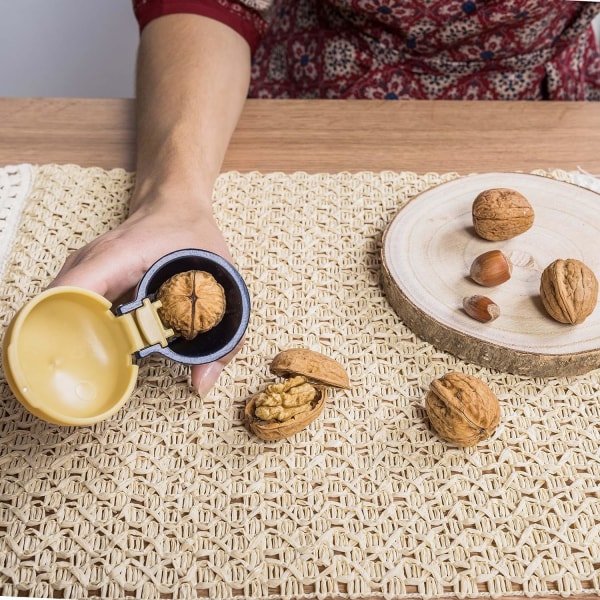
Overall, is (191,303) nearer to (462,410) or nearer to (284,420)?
(284,420)

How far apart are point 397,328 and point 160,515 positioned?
34 centimetres

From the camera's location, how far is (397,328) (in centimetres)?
83

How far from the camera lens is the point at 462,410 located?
69 cm

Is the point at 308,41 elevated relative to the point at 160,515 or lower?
elevated

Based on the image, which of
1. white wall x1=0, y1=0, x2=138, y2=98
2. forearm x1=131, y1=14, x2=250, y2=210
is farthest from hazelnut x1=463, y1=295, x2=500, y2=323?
white wall x1=0, y1=0, x2=138, y2=98

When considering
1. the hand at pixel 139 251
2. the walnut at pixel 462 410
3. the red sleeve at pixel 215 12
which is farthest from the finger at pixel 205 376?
the red sleeve at pixel 215 12

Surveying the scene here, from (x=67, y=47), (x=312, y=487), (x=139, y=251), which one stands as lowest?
(x=67, y=47)

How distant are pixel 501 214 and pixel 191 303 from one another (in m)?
0.41

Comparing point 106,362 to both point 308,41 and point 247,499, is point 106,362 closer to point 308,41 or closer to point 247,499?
point 247,499

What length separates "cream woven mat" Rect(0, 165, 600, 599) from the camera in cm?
62

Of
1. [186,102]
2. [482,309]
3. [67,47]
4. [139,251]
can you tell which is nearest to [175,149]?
[186,102]

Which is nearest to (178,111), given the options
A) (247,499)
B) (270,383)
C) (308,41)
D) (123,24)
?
(308,41)

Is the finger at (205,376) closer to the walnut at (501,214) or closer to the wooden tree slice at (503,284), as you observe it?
the wooden tree slice at (503,284)

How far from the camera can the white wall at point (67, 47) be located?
1.97 m
